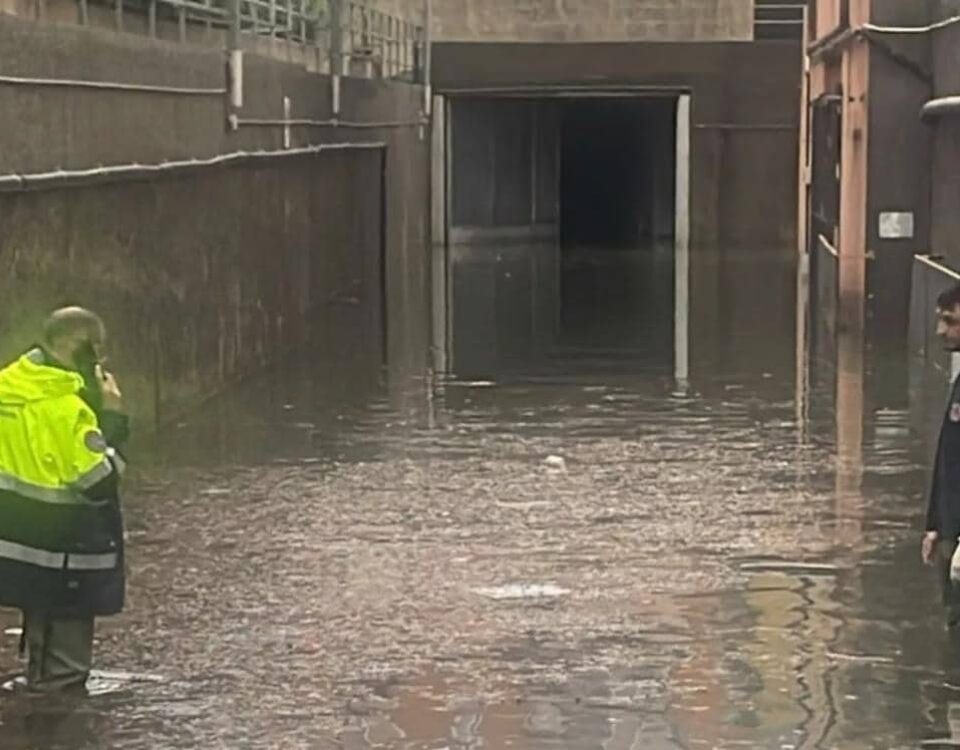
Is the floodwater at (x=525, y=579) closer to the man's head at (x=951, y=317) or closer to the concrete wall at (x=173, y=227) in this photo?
the concrete wall at (x=173, y=227)

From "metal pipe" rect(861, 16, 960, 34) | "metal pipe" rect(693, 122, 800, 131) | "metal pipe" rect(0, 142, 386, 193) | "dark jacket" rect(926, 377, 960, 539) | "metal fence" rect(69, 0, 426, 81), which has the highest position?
"metal fence" rect(69, 0, 426, 81)

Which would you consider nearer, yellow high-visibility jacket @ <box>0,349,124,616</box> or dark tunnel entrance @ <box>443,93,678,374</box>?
yellow high-visibility jacket @ <box>0,349,124,616</box>

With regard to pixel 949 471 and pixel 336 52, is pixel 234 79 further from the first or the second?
pixel 949 471

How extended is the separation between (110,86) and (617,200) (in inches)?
1568

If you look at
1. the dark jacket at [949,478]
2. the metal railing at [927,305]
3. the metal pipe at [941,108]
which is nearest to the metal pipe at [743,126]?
the metal pipe at [941,108]

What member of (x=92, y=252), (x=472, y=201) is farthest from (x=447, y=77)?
(x=92, y=252)

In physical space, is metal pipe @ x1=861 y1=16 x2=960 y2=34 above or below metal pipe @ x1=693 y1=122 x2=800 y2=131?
above

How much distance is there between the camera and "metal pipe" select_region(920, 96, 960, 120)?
21.9 m

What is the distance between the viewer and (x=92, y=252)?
15477mm

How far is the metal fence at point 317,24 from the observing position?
21062 mm

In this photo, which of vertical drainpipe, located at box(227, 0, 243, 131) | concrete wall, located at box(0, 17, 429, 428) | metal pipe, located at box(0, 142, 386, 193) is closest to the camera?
metal pipe, located at box(0, 142, 386, 193)

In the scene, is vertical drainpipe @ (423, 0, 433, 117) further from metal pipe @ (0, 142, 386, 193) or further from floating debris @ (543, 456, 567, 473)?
floating debris @ (543, 456, 567, 473)

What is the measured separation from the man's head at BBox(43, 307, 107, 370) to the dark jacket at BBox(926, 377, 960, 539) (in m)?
3.28

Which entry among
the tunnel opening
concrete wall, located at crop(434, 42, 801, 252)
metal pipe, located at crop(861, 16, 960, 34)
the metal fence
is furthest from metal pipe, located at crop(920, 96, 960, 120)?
A: concrete wall, located at crop(434, 42, 801, 252)
